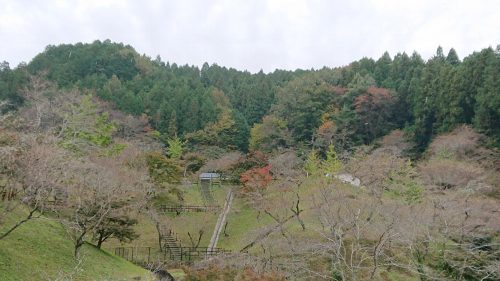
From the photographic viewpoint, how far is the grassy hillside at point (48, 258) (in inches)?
464

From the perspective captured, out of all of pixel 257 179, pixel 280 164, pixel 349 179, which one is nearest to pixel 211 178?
pixel 280 164

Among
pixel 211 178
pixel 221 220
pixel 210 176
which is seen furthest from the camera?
pixel 210 176

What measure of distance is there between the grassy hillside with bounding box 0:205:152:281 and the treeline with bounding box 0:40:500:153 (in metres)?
23.5

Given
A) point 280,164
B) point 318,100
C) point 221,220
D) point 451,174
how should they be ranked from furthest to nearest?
point 318,100
point 280,164
point 221,220
point 451,174

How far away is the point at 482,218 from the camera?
19781 mm

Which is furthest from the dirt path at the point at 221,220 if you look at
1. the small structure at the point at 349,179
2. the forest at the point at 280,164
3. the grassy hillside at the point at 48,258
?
the grassy hillside at the point at 48,258

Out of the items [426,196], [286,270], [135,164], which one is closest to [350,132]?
[426,196]

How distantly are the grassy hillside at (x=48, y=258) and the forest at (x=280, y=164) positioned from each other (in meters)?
0.29

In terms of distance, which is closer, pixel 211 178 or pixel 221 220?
pixel 221 220

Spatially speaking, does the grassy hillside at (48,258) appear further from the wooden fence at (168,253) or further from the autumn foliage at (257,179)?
the autumn foliage at (257,179)

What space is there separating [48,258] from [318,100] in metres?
34.9

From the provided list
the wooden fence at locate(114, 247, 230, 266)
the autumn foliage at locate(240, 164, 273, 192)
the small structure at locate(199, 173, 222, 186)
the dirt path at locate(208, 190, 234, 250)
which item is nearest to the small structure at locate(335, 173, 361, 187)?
the autumn foliage at locate(240, 164, 273, 192)

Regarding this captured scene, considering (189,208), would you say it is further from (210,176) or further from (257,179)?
(210,176)

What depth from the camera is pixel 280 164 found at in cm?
3034
